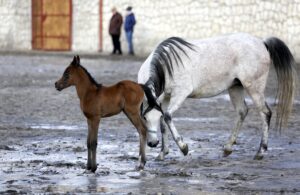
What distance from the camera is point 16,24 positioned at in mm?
47844

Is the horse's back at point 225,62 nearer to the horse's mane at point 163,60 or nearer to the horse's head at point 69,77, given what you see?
the horse's mane at point 163,60

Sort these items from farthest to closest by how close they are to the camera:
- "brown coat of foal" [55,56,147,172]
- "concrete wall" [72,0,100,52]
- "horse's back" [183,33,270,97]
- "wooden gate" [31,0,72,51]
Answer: "wooden gate" [31,0,72,51]
"concrete wall" [72,0,100,52]
"horse's back" [183,33,270,97]
"brown coat of foal" [55,56,147,172]

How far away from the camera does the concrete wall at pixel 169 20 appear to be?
3988 centimetres

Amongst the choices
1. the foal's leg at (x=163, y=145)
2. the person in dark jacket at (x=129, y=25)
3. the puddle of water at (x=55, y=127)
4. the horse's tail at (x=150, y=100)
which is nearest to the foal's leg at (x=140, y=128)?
the horse's tail at (x=150, y=100)

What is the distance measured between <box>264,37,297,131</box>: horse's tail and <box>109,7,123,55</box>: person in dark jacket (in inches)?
1163

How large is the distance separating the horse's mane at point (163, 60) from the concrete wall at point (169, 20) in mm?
26163

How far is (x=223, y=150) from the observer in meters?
13.7

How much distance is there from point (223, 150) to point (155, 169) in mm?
1770

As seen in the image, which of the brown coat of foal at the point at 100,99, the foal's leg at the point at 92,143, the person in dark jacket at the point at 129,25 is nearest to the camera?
the foal's leg at the point at 92,143

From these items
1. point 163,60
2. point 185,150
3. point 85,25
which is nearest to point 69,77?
point 163,60

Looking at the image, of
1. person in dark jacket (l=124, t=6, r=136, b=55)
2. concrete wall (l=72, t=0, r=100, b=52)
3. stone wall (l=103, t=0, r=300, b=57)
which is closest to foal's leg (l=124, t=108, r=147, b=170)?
stone wall (l=103, t=0, r=300, b=57)

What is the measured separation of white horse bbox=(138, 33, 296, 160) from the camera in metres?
13.0

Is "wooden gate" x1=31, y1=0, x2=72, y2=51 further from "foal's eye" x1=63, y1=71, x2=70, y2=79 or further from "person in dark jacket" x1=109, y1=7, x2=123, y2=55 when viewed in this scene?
"foal's eye" x1=63, y1=71, x2=70, y2=79

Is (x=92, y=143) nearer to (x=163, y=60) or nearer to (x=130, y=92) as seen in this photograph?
(x=130, y=92)
